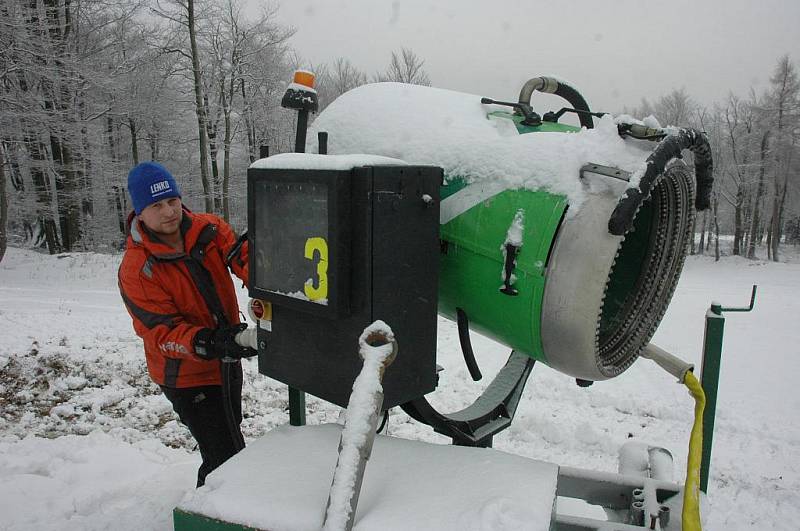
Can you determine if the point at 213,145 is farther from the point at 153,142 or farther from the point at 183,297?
the point at 183,297

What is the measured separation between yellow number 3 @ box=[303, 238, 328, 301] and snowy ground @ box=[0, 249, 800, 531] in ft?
7.16

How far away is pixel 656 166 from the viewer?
5.10 feet

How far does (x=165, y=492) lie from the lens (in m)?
3.40

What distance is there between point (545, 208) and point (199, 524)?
48.3 inches

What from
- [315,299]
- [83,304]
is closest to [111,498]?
[315,299]

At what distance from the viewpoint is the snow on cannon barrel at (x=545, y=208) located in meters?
1.60

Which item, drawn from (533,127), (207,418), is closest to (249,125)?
(207,418)

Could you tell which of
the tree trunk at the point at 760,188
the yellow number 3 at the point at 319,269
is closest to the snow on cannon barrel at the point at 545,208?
the yellow number 3 at the point at 319,269

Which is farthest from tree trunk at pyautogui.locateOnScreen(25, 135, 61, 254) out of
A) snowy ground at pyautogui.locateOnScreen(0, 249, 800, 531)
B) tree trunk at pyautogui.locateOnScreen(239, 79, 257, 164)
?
snowy ground at pyautogui.locateOnScreen(0, 249, 800, 531)

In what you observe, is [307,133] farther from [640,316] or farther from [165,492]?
[165,492]

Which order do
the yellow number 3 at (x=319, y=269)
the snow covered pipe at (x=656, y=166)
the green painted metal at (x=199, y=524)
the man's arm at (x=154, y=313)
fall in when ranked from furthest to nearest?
the man's arm at (x=154, y=313), the yellow number 3 at (x=319, y=269), the snow covered pipe at (x=656, y=166), the green painted metal at (x=199, y=524)

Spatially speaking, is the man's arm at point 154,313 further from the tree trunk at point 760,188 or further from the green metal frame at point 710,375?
the tree trunk at point 760,188

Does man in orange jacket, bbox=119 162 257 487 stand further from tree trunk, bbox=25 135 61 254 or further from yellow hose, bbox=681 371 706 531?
tree trunk, bbox=25 135 61 254

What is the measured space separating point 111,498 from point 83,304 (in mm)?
6724
